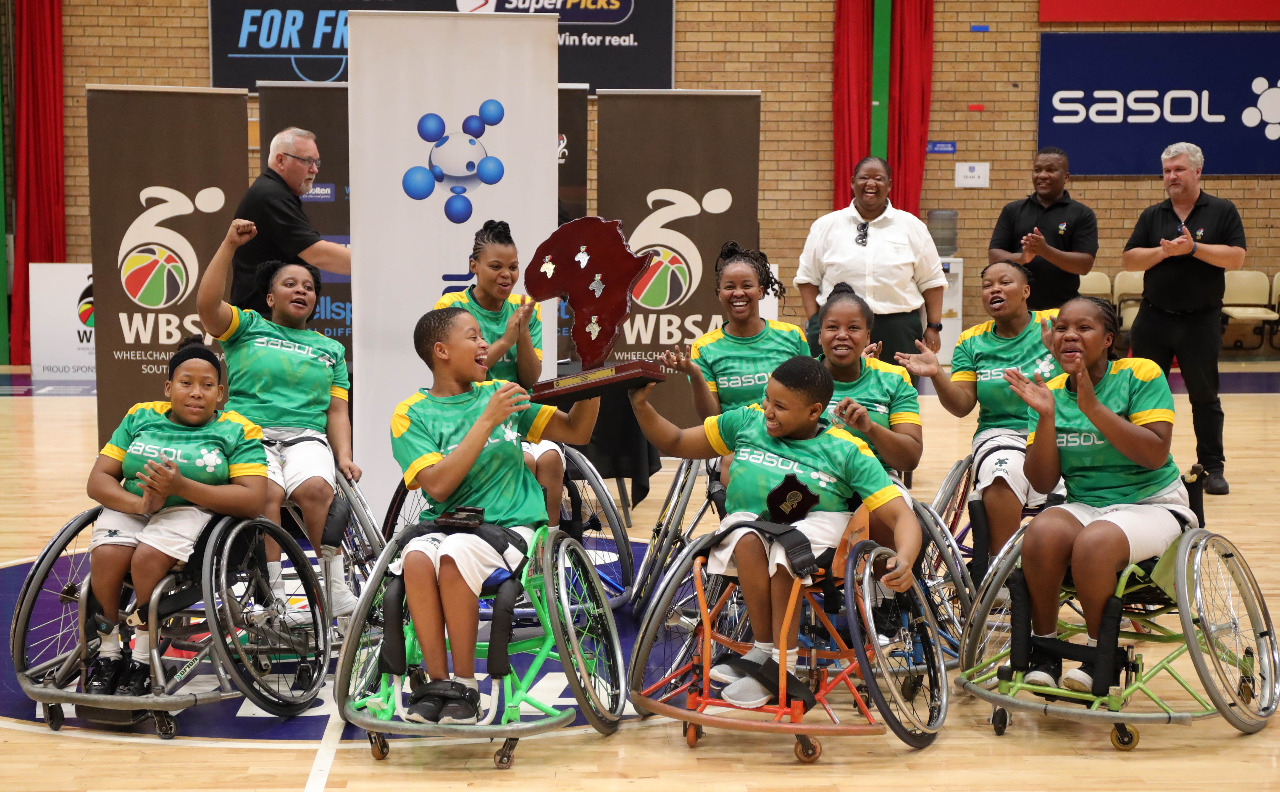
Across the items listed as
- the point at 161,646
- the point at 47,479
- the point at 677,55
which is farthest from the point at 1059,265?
the point at 677,55

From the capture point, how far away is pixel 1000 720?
115 inches

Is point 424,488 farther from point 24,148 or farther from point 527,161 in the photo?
point 24,148

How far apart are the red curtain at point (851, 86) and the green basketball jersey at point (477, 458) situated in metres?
8.17

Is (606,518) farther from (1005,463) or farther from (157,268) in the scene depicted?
(157,268)

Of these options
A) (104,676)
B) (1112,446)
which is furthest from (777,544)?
(104,676)

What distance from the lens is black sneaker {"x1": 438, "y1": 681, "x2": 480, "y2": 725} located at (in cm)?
264

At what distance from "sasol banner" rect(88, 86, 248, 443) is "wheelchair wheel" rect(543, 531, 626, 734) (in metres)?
4.05

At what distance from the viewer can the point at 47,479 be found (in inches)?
240

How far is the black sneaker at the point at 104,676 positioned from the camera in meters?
2.82

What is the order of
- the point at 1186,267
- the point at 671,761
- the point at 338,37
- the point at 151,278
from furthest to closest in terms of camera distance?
1. the point at 338,37
2. the point at 151,278
3. the point at 1186,267
4. the point at 671,761

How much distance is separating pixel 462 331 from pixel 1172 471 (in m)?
1.85

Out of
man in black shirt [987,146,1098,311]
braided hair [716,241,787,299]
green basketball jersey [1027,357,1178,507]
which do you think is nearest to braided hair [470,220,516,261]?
braided hair [716,241,787,299]

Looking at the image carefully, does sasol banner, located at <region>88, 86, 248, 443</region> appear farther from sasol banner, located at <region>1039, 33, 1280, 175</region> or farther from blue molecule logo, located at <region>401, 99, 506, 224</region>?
sasol banner, located at <region>1039, 33, 1280, 175</region>

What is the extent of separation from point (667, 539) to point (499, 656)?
3.67 ft
